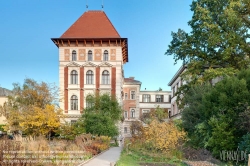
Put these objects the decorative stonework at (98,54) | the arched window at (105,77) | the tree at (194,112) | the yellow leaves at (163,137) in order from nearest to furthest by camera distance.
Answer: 1. the yellow leaves at (163,137)
2. the tree at (194,112)
3. the decorative stonework at (98,54)
4. the arched window at (105,77)

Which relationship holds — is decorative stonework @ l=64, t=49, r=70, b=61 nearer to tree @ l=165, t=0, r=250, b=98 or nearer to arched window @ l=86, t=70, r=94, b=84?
arched window @ l=86, t=70, r=94, b=84

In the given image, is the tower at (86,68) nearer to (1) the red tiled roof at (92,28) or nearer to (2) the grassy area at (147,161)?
(1) the red tiled roof at (92,28)

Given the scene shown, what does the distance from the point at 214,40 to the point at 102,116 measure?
1138 centimetres

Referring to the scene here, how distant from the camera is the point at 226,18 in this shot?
1484cm

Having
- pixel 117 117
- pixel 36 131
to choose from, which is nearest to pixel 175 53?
pixel 117 117

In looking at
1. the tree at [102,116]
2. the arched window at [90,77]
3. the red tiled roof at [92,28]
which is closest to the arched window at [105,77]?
the arched window at [90,77]

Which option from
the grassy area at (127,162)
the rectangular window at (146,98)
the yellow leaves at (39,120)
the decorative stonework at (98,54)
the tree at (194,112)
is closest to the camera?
the grassy area at (127,162)

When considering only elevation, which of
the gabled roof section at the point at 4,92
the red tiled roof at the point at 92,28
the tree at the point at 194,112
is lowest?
the tree at the point at 194,112

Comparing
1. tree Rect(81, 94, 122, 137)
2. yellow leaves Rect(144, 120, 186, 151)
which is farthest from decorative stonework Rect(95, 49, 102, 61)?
yellow leaves Rect(144, 120, 186, 151)

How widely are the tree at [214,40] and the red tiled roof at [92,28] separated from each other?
11.7 meters

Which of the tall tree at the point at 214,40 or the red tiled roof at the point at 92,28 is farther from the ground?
the red tiled roof at the point at 92,28

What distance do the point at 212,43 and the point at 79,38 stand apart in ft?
55.0

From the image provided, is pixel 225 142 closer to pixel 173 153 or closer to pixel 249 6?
pixel 173 153

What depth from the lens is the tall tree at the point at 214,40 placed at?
1466cm
